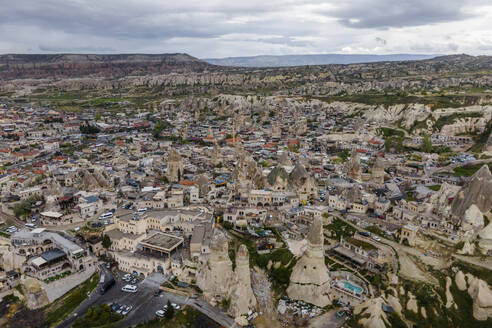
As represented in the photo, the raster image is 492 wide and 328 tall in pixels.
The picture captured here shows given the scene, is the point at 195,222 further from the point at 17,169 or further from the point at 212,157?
the point at 17,169

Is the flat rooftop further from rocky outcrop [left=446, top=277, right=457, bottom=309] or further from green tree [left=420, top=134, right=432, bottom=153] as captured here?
green tree [left=420, top=134, right=432, bottom=153]

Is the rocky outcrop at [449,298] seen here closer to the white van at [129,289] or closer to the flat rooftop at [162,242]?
the flat rooftop at [162,242]

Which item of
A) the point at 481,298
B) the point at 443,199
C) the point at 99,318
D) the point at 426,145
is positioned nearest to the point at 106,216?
the point at 99,318

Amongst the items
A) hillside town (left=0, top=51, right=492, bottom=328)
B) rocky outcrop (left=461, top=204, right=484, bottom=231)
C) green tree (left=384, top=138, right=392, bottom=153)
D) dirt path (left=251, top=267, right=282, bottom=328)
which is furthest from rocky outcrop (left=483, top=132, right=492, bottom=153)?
dirt path (left=251, top=267, right=282, bottom=328)

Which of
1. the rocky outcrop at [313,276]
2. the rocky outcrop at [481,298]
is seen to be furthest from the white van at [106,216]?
the rocky outcrop at [481,298]

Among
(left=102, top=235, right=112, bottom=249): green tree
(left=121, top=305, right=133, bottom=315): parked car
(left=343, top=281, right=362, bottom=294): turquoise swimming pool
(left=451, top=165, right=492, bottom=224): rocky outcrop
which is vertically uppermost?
(left=451, top=165, right=492, bottom=224): rocky outcrop

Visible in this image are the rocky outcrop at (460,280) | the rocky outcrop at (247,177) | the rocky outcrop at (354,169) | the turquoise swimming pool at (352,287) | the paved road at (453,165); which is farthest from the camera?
the paved road at (453,165)

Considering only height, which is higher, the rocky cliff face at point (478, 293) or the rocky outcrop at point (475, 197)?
the rocky outcrop at point (475, 197)
